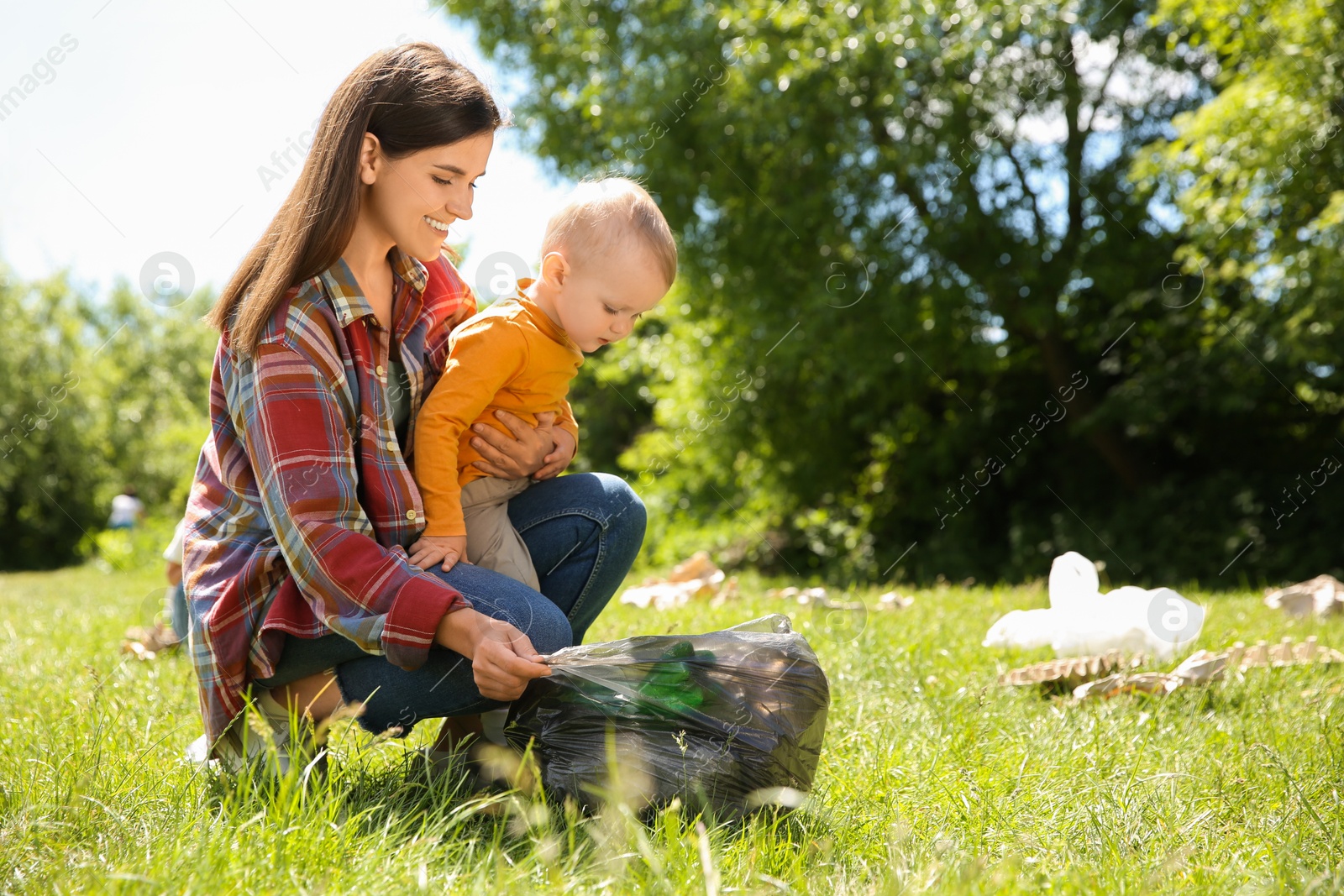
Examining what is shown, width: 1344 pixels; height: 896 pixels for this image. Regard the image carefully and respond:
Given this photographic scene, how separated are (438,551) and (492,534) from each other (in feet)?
0.74

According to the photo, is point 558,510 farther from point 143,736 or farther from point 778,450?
point 778,450

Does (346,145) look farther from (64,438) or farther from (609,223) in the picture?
(64,438)

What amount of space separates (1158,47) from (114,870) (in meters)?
10.5

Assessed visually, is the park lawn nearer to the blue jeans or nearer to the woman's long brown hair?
the blue jeans

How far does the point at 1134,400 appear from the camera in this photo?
8.87m

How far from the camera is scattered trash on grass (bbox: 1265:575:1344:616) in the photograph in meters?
4.42

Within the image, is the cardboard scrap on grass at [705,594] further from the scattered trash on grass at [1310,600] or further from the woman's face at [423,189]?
the woman's face at [423,189]

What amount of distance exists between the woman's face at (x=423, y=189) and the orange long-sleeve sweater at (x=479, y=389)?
0.22m

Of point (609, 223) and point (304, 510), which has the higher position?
Result: point (609, 223)

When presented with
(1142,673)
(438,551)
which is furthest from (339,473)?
(1142,673)

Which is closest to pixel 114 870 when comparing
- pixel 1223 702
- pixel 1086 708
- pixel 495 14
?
pixel 1086 708

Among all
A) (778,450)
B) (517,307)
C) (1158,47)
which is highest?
(1158,47)

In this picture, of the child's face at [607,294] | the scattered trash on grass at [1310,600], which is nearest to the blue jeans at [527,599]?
the child's face at [607,294]

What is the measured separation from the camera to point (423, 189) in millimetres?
1976
